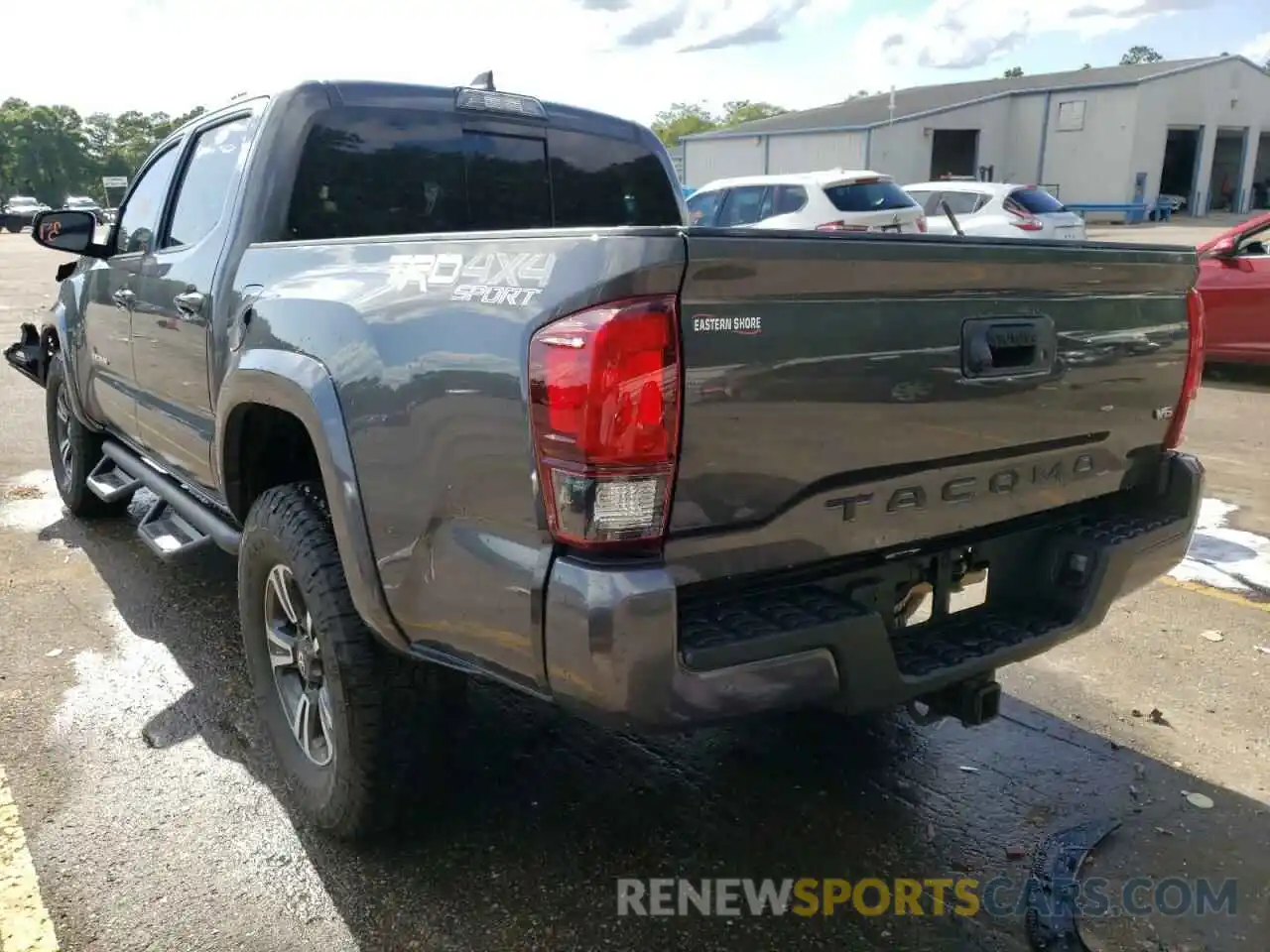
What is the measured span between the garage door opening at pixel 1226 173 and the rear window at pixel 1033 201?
3505 cm

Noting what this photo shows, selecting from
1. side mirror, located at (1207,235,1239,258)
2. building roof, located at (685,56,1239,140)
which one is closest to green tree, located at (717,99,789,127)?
building roof, located at (685,56,1239,140)

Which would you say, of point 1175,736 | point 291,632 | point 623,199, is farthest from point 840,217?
point 291,632

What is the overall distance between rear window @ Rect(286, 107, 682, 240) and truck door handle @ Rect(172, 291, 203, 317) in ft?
1.32

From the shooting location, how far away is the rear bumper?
1.93 m

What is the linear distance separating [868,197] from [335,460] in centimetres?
1204

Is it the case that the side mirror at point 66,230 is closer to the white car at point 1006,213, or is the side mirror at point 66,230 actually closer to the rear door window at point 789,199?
the rear door window at point 789,199

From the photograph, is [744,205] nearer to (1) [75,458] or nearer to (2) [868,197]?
(2) [868,197]

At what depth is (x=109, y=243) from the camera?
15.3 feet

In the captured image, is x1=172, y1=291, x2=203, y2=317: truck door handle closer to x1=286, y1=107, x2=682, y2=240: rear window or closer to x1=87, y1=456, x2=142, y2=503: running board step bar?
x1=286, y1=107, x2=682, y2=240: rear window

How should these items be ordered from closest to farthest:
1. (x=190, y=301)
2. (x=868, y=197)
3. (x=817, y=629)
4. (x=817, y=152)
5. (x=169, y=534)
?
1. (x=817, y=629)
2. (x=190, y=301)
3. (x=169, y=534)
4. (x=868, y=197)
5. (x=817, y=152)

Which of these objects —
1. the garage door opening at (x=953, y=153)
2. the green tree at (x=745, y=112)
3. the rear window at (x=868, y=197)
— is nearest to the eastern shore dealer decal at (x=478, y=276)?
the rear window at (x=868, y=197)

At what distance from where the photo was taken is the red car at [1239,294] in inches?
360

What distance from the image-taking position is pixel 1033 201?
15508 mm

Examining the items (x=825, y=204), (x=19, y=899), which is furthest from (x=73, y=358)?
(x=825, y=204)
